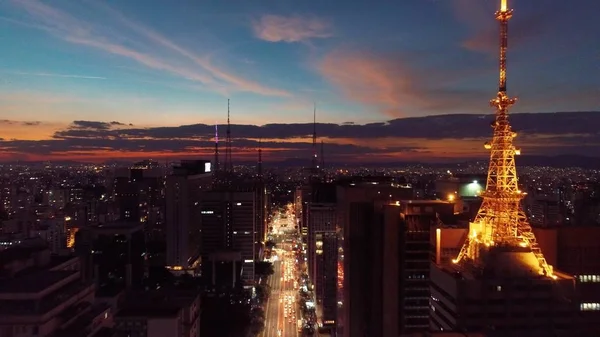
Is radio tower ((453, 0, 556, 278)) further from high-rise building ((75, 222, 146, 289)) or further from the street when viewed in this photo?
high-rise building ((75, 222, 146, 289))

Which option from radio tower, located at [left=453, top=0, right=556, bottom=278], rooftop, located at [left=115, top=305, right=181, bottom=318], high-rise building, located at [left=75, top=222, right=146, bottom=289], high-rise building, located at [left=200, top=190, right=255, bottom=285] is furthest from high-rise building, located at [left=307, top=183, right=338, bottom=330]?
radio tower, located at [left=453, top=0, right=556, bottom=278]

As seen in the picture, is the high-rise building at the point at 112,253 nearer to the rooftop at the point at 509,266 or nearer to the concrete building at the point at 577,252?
the rooftop at the point at 509,266

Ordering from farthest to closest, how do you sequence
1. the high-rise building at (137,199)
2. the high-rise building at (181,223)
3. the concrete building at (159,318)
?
the high-rise building at (137,199), the high-rise building at (181,223), the concrete building at (159,318)

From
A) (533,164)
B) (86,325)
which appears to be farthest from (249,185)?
(86,325)

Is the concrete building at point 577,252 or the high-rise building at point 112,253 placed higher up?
the concrete building at point 577,252

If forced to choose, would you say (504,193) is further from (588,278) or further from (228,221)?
(228,221)

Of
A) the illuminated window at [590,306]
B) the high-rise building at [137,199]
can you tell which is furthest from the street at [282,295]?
the illuminated window at [590,306]
